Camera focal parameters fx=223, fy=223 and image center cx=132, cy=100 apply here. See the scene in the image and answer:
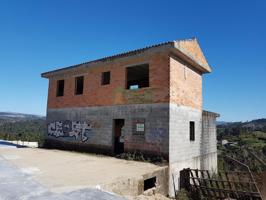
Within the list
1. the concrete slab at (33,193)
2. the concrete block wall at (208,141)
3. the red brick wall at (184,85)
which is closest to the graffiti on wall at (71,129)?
the red brick wall at (184,85)

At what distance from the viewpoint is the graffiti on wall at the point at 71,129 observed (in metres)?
13.7

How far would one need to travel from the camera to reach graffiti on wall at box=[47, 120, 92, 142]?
13672 mm

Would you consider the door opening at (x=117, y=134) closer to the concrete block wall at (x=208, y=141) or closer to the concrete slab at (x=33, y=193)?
the concrete block wall at (x=208, y=141)

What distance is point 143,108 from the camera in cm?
1098

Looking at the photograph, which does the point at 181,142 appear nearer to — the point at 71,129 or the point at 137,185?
the point at 137,185

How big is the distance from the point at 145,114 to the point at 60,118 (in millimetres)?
7694

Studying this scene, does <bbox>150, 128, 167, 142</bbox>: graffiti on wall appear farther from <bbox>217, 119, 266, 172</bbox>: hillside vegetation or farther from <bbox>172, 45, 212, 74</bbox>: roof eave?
<bbox>172, 45, 212, 74</bbox>: roof eave

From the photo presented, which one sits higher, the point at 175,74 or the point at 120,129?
the point at 175,74

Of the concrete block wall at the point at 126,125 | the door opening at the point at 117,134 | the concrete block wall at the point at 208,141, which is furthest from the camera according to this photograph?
the concrete block wall at the point at 208,141

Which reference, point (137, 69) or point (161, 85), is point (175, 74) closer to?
point (161, 85)

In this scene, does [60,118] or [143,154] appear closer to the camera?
[143,154]

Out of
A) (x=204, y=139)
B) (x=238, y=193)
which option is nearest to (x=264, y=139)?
(x=204, y=139)

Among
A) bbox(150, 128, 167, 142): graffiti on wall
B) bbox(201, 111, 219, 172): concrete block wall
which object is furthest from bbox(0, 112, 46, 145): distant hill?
bbox(201, 111, 219, 172): concrete block wall

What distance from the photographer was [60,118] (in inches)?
626
